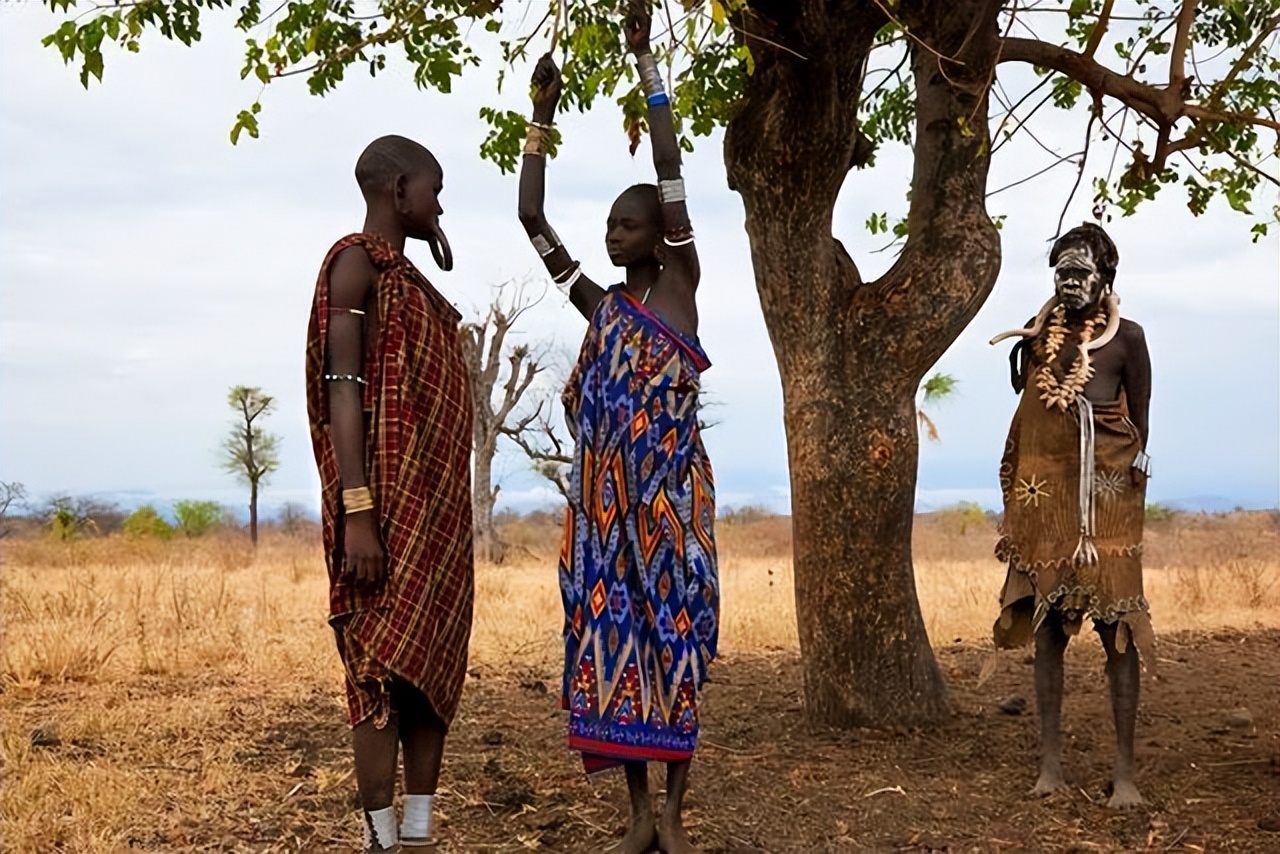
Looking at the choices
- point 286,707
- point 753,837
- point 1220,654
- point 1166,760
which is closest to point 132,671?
point 286,707

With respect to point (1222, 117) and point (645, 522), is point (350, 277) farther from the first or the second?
point (1222, 117)

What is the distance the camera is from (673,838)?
3625 millimetres

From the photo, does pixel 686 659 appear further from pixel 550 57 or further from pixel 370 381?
pixel 550 57

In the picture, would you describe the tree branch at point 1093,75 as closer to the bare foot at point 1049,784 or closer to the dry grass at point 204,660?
the bare foot at point 1049,784

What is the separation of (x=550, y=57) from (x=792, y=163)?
189 cm

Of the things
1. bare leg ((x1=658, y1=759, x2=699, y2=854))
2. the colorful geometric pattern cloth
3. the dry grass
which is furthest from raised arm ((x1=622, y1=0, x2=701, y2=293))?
the dry grass

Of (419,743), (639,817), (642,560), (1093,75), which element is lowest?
(639,817)

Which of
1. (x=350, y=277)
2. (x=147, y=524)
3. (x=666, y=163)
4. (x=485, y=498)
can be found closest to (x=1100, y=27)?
(x=666, y=163)

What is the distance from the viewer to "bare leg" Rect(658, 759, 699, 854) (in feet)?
11.9

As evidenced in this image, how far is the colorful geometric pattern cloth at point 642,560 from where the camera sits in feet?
11.6

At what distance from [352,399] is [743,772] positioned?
2468mm

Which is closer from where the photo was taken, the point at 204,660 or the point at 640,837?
the point at 640,837

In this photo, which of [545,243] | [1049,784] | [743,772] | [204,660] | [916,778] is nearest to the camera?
[545,243]

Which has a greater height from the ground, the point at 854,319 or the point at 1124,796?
the point at 854,319
